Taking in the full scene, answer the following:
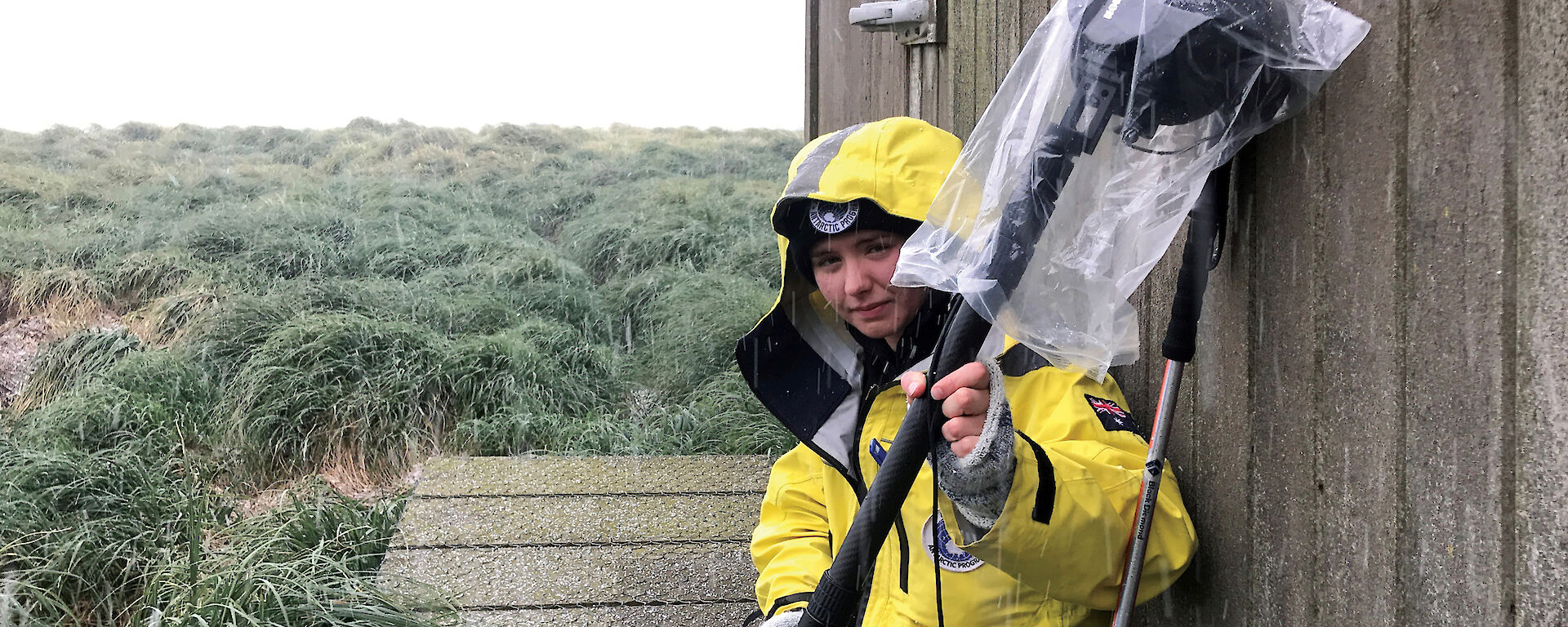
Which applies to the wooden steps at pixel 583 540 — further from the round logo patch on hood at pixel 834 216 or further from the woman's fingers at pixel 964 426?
the woman's fingers at pixel 964 426

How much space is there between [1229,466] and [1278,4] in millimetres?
619

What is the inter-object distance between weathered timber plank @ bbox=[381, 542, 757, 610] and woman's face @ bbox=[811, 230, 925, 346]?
3.74 feet

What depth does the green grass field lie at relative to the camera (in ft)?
12.7

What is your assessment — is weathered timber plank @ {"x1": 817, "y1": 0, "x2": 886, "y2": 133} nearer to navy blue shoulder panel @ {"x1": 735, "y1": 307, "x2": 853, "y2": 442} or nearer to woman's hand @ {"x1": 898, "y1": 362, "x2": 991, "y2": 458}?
navy blue shoulder panel @ {"x1": 735, "y1": 307, "x2": 853, "y2": 442}

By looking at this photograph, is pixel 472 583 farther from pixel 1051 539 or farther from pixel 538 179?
pixel 538 179

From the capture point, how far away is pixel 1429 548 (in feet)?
3.26

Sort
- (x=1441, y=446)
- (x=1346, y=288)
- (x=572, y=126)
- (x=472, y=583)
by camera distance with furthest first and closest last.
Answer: (x=572, y=126) < (x=472, y=583) < (x=1346, y=288) < (x=1441, y=446)

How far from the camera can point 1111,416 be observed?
5.24ft

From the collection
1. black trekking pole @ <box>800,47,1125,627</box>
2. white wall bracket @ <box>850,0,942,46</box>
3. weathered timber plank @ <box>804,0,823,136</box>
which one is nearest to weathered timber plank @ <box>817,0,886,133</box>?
weathered timber plank @ <box>804,0,823,136</box>

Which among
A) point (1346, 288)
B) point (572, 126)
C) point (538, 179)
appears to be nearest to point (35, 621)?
point (1346, 288)

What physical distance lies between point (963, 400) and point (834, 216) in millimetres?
830

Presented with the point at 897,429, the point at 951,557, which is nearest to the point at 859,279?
the point at 897,429

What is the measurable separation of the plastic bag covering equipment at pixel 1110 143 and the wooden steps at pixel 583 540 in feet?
5.71

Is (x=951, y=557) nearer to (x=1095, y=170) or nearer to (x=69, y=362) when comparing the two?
(x=1095, y=170)
